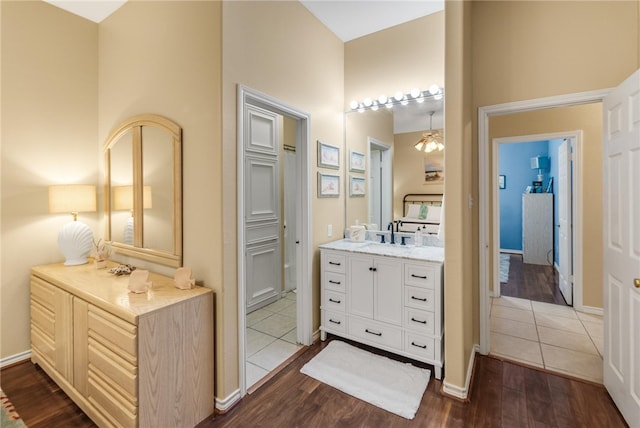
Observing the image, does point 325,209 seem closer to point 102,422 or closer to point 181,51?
point 181,51

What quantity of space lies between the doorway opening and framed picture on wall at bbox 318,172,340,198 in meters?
2.28

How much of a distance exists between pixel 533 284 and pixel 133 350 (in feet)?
17.1

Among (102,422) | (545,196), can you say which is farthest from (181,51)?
(545,196)

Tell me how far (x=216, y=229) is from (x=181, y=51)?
1.29m

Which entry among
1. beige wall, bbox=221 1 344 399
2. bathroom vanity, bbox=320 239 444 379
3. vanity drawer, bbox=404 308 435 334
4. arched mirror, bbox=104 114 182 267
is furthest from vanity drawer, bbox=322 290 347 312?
arched mirror, bbox=104 114 182 267

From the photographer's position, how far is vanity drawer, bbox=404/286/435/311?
2.22m

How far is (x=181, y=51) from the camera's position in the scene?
6.76ft

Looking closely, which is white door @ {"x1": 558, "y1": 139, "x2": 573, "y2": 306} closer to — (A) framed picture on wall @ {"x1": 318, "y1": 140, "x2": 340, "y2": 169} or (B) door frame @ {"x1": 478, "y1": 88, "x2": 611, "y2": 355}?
(B) door frame @ {"x1": 478, "y1": 88, "x2": 611, "y2": 355}

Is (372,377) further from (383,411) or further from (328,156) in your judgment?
(328,156)

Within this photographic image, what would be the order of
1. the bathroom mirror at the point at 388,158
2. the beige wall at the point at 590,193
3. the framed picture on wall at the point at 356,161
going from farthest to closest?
the beige wall at the point at 590,193
the framed picture on wall at the point at 356,161
the bathroom mirror at the point at 388,158

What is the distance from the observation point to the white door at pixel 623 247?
166 centimetres

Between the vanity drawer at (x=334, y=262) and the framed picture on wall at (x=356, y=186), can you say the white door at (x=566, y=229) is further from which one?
the vanity drawer at (x=334, y=262)

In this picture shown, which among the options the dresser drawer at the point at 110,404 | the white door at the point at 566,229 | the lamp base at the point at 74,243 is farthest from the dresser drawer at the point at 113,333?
the white door at the point at 566,229

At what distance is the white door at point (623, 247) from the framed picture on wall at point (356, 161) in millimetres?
1914
